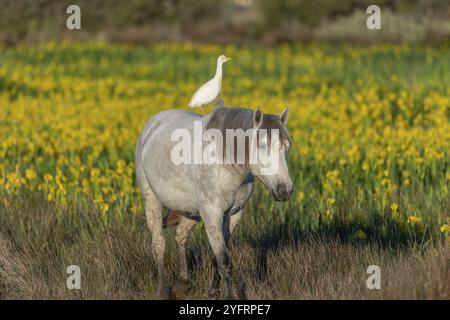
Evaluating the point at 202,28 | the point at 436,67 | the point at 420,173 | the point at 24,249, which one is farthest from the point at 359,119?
the point at 202,28

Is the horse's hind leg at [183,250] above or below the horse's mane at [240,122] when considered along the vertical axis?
below

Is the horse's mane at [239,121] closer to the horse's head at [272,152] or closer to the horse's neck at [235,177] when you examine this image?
the horse's head at [272,152]

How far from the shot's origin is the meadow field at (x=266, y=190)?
756cm

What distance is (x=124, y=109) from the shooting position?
Answer: 18.4 meters

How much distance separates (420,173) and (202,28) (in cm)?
2653

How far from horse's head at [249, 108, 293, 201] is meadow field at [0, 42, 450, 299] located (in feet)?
3.48

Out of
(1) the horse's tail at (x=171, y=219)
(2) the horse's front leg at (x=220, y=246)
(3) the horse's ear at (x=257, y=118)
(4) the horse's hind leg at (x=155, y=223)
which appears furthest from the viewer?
(1) the horse's tail at (x=171, y=219)

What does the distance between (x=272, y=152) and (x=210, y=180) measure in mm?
714

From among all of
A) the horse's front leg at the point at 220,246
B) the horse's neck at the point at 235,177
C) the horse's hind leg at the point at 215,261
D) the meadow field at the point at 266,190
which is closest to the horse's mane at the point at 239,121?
the horse's neck at the point at 235,177

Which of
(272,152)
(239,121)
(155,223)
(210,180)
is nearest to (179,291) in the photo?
(155,223)

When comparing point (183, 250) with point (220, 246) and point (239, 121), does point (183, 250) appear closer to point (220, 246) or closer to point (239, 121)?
point (220, 246)

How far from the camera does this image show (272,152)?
6.03m

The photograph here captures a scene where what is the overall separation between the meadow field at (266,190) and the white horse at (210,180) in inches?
11.8
